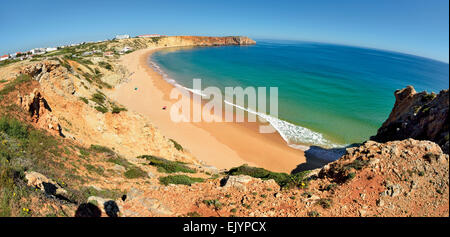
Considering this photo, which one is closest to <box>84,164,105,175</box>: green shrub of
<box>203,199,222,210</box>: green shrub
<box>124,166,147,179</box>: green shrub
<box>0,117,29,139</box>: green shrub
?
<box>124,166,147,179</box>: green shrub

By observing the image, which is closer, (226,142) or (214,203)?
(214,203)

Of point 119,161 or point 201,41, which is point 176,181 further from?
point 201,41

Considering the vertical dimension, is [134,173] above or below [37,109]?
below

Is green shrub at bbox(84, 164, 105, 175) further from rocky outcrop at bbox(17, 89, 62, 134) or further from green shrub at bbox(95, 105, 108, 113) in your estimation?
green shrub at bbox(95, 105, 108, 113)

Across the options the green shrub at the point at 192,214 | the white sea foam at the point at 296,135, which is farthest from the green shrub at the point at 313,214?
the white sea foam at the point at 296,135

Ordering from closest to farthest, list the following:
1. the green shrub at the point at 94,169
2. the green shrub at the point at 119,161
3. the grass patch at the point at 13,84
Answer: the green shrub at the point at 94,169 < the grass patch at the point at 13,84 < the green shrub at the point at 119,161

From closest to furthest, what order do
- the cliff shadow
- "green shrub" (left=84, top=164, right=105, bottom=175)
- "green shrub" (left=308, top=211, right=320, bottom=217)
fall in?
"green shrub" (left=308, top=211, right=320, bottom=217), "green shrub" (left=84, top=164, right=105, bottom=175), the cliff shadow

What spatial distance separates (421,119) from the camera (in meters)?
15.2

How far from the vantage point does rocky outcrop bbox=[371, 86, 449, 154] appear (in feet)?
42.7

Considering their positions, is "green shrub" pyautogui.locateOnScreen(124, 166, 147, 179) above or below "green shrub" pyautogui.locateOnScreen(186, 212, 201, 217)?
below

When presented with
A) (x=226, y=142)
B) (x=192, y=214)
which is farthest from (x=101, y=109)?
(x=192, y=214)

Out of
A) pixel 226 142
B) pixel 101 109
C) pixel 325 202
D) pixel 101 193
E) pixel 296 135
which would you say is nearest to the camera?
pixel 325 202

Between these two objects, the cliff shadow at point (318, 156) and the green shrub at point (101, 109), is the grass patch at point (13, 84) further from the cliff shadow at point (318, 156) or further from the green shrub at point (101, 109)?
the cliff shadow at point (318, 156)

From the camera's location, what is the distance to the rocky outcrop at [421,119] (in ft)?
42.7
